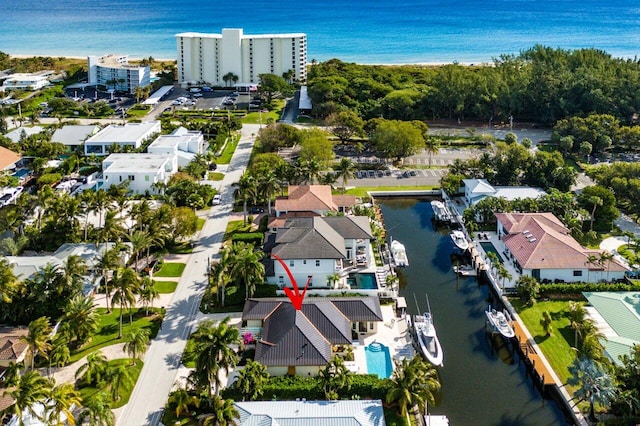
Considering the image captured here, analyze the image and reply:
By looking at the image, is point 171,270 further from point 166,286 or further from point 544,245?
point 544,245

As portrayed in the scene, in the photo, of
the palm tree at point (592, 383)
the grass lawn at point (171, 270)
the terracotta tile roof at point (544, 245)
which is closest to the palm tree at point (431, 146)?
the terracotta tile roof at point (544, 245)

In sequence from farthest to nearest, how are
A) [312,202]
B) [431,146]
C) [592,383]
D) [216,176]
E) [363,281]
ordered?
[431,146] → [216,176] → [312,202] → [363,281] → [592,383]

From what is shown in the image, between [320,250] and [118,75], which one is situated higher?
[118,75]

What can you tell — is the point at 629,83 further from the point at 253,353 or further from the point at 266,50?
the point at 253,353

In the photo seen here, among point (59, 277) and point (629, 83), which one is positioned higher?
point (629, 83)

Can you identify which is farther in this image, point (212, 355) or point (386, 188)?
point (386, 188)

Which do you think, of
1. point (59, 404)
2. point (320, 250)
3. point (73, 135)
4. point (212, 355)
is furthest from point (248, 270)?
point (73, 135)

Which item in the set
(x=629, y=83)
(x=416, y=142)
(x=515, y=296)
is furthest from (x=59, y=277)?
(x=629, y=83)
